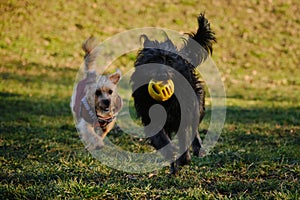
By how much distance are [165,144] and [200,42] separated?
131 cm

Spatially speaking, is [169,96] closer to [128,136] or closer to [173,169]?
[173,169]

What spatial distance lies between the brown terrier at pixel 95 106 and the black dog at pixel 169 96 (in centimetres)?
149

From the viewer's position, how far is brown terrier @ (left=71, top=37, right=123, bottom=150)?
5836mm

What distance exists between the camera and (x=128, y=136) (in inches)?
261

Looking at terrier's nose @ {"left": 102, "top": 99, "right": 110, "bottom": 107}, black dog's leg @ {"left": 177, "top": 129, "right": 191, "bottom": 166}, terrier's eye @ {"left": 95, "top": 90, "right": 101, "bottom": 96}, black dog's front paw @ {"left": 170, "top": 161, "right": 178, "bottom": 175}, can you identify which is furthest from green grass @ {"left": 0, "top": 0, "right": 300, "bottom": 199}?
terrier's eye @ {"left": 95, "top": 90, "right": 101, "bottom": 96}

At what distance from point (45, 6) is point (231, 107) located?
9663 mm

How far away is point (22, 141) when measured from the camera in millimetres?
6125

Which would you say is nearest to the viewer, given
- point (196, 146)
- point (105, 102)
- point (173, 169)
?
point (173, 169)

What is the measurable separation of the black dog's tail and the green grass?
1.30m

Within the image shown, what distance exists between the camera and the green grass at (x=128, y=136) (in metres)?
4.02

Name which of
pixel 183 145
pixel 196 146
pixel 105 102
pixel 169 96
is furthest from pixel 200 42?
pixel 105 102

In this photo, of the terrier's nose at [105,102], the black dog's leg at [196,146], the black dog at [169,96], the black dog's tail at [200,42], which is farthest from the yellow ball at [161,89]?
the terrier's nose at [105,102]

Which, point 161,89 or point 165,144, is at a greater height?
point 161,89

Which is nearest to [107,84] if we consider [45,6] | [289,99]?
[289,99]
